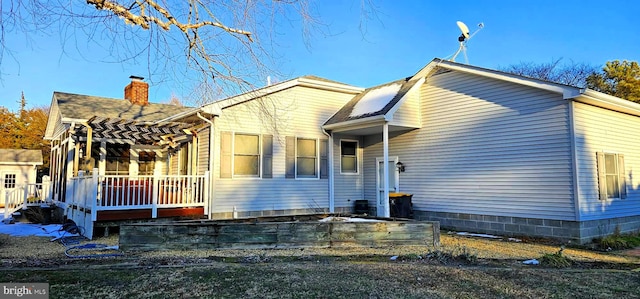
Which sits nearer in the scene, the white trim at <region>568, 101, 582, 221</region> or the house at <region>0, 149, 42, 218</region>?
the white trim at <region>568, 101, 582, 221</region>

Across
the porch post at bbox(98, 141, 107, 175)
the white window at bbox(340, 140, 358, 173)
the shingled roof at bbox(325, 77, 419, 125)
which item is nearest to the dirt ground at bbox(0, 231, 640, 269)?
the porch post at bbox(98, 141, 107, 175)

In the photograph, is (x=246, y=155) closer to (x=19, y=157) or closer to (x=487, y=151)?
(x=487, y=151)

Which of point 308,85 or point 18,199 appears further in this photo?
point 18,199

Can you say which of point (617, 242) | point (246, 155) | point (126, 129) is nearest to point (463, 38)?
point (617, 242)

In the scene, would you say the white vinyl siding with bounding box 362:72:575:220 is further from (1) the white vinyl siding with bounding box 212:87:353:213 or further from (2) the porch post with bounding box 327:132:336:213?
(1) the white vinyl siding with bounding box 212:87:353:213

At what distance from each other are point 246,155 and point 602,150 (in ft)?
29.9

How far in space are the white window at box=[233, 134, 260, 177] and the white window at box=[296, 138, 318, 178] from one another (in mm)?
1400

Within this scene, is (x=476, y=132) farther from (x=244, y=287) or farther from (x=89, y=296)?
(x=89, y=296)

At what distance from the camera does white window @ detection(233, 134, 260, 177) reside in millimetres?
11578

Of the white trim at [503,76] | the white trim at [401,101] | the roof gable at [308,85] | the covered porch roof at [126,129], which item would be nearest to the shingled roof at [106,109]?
the covered porch roof at [126,129]

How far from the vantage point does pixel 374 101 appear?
12.7 meters

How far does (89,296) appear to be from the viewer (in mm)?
4234

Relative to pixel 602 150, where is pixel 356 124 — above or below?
above

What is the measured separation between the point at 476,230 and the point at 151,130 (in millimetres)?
9352
